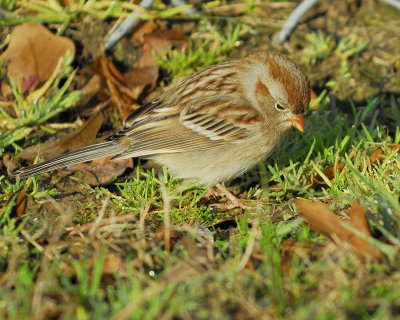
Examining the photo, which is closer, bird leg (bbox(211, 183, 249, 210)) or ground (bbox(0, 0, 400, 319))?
ground (bbox(0, 0, 400, 319))

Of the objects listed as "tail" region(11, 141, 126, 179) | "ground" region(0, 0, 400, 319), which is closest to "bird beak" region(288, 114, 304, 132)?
"ground" region(0, 0, 400, 319)

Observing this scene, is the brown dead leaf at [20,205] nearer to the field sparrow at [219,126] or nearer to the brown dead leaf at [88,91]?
the field sparrow at [219,126]

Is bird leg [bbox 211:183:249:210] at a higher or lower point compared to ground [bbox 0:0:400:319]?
lower

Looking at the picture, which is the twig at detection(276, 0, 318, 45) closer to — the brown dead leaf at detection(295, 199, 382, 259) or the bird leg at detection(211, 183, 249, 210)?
the bird leg at detection(211, 183, 249, 210)

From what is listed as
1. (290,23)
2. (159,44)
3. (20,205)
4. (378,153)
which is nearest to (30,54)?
(159,44)

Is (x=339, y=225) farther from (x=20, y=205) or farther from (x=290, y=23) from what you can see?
(x=290, y=23)

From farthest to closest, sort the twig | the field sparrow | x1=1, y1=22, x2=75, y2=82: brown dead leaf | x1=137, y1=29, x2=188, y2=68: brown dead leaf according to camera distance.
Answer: the twig → x1=137, y1=29, x2=188, y2=68: brown dead leaf → x1=1, y1=22, x2=75, y2=82: brown dead leaf → the field sparrow
